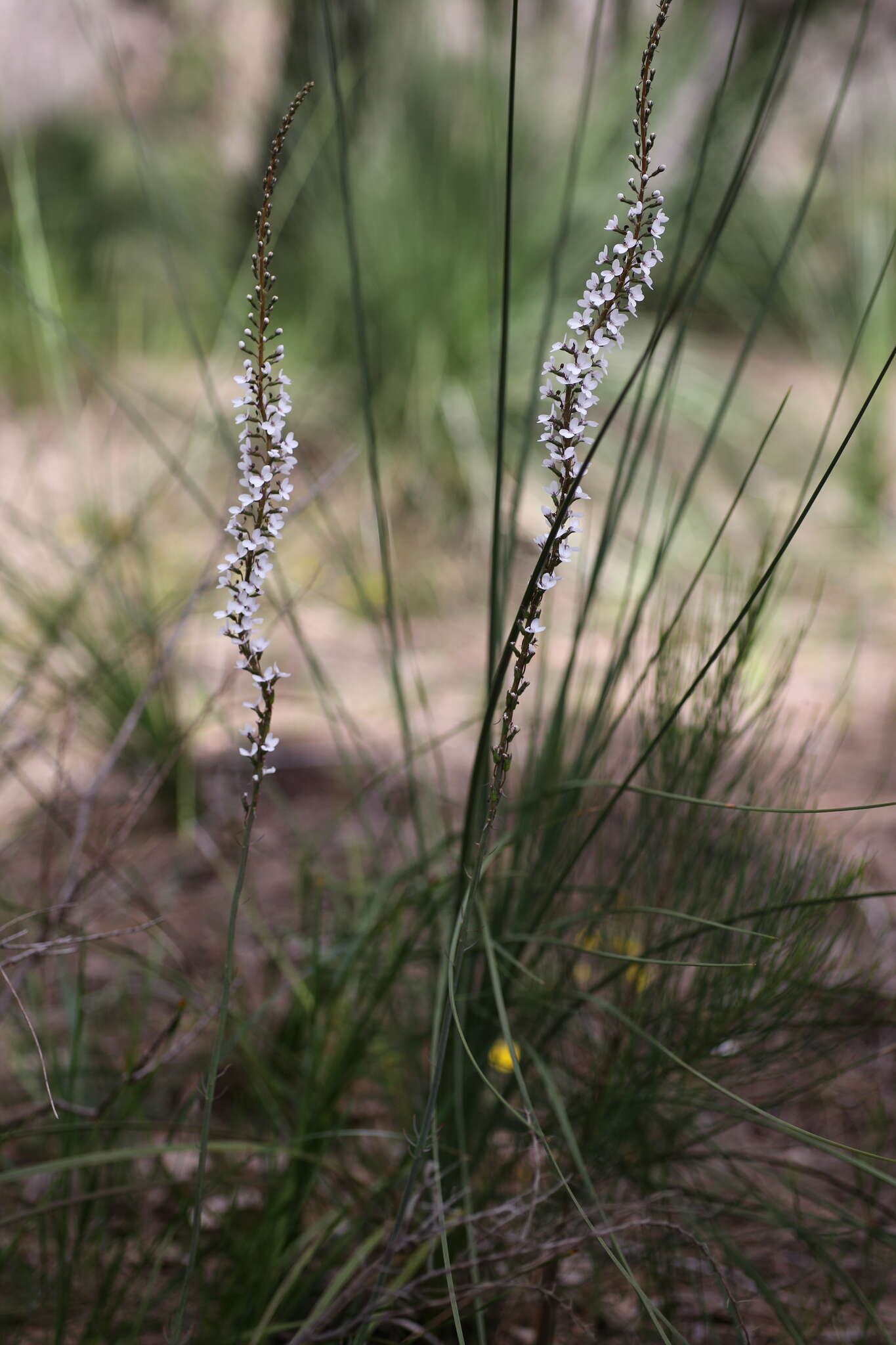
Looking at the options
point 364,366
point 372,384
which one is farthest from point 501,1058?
point 372,384

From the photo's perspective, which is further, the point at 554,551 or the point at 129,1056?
the point at 129,1056

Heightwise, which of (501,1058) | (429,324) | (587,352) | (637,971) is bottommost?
(501,1058)

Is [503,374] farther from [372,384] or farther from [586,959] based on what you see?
[372,384]

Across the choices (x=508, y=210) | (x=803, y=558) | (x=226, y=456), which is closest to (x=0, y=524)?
(x=226, y=456)

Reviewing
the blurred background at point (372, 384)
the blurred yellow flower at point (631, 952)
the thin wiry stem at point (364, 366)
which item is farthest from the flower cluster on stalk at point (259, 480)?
the blurred background at point (372, 384)

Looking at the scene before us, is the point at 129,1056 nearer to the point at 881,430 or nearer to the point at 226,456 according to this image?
the point at 226,456

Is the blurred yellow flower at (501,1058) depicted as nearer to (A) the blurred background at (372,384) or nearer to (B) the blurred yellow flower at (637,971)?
(B) the blurred yellow flower at (637,971)
